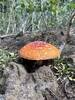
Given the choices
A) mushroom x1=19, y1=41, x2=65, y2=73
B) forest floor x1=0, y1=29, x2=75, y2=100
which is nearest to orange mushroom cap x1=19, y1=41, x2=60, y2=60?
mushroom x1=19, y1=41, x2=65, y2=73

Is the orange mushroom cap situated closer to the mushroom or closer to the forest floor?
the mushroom

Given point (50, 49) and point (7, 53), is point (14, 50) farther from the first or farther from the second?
point (50, 49)

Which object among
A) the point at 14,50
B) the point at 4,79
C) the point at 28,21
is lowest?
the point at 28,21

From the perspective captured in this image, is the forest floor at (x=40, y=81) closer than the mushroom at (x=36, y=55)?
Yes

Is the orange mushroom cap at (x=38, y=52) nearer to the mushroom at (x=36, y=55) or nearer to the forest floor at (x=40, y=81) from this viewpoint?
the mushroom at (x=36, y=55)

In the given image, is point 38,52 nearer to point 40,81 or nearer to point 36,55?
point 36,55

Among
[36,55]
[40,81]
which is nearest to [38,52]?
[36,55]

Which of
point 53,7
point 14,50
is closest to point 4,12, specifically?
point 53,7

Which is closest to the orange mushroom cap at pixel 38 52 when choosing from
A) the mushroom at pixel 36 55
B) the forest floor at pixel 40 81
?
the mushroom at pixel 36 55
